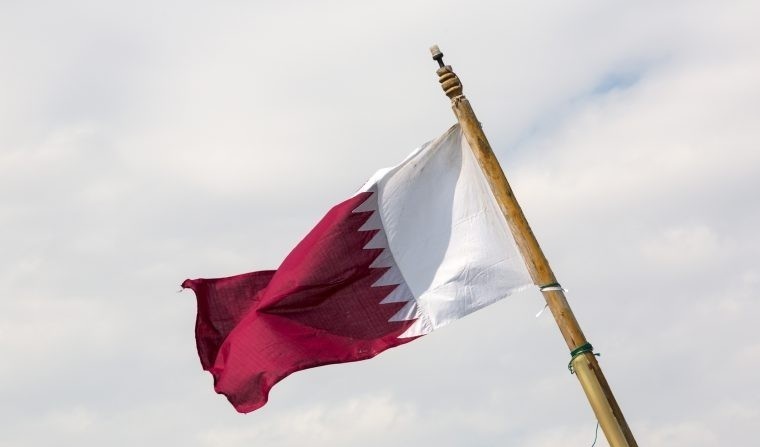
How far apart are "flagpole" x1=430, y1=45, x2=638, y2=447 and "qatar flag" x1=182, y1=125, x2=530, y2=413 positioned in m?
0.98

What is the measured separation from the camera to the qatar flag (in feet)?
49.2

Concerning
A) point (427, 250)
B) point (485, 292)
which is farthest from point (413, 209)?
point (485, 292)

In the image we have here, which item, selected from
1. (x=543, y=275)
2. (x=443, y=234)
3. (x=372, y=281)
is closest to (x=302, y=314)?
(x=372, y=281)

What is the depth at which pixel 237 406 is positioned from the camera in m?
14.9

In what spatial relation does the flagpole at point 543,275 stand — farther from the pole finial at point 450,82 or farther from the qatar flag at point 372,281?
the qatar flag at point 372,281

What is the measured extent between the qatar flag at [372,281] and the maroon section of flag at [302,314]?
1 centimetres

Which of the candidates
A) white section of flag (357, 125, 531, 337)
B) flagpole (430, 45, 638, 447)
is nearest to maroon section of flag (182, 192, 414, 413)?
white section of flag (357, 125, 531, 337)

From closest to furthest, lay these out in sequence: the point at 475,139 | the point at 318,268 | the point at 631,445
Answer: the point at 631,445, the point at 475,139, the point at 318,268

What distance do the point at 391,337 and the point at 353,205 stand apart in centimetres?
186

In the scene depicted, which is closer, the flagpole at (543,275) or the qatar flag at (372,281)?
the flagpole at (543,275)

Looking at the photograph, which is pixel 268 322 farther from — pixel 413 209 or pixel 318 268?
pixel 413 209

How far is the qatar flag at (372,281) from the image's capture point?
15008 mm

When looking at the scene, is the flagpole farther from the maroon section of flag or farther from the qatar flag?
the maroon section of flag

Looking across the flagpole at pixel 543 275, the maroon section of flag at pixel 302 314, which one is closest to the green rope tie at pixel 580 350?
the flagpole at pixel 543 275
